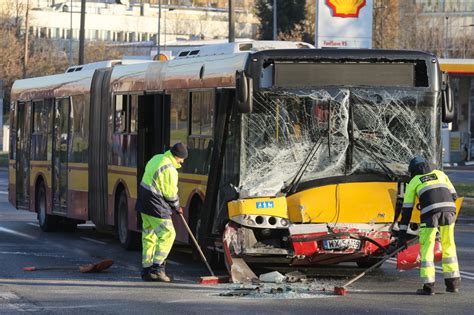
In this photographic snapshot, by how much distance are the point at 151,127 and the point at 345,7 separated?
2175 cm

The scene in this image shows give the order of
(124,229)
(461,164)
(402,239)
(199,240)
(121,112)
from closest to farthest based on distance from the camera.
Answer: (402,239) < (199,240) < (124,229) < (121,112) < (461,164)

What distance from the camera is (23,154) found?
86.5 feet

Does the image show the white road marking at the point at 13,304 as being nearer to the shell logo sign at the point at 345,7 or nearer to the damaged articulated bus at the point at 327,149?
the damaged articulated bus at the point at 327,149

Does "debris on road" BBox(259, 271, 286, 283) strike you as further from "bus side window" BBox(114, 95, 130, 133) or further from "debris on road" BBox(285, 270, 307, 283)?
"bus side window" BBox(114, 95, 130, 133)

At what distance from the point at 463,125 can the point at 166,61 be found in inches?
1721

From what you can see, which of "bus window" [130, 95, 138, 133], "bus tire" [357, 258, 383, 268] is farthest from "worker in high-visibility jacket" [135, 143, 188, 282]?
"bus window" [130, 95, 138, 133]

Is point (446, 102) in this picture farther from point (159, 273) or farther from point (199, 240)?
point (159, 273)

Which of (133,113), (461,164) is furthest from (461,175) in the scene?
(133,113)

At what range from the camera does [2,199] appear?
35125 millimetres

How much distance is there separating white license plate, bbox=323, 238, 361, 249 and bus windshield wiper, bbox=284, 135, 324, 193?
2.35 ft

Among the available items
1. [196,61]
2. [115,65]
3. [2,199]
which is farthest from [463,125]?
[196,61]

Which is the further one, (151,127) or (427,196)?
(151,127)

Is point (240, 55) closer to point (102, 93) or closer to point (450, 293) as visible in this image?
point (450, 293)

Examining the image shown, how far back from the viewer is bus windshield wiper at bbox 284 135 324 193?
15727 millimetres
